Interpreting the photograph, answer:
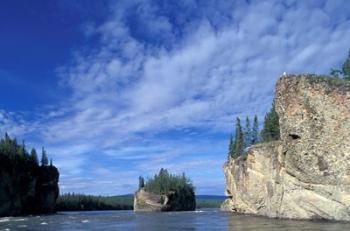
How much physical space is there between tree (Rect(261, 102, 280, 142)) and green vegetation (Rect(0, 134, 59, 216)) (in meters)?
76.7

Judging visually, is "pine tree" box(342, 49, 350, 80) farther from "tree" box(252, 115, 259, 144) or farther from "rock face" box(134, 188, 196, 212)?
"rock face" box(134, 188, 196, 212)

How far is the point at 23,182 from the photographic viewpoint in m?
163

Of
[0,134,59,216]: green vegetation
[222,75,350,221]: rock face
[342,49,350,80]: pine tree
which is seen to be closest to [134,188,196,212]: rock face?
[0,134,59,216]: green vegetation

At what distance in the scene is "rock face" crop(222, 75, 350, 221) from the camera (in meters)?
57.2

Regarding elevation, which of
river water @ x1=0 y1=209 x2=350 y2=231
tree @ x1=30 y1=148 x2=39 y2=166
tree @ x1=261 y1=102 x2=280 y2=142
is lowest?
river water @ x1=0 y1=209 x2=350 y2=231

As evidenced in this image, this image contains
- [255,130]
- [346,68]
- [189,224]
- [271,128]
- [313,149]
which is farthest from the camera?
[255,130]

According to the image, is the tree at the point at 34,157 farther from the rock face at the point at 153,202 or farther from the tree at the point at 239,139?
the tree at the point at 239,139

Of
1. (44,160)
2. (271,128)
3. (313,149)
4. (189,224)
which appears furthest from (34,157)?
(313,149)

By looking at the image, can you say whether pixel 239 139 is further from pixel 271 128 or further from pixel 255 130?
pixel 271 128

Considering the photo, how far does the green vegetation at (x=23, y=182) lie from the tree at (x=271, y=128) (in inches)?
3019

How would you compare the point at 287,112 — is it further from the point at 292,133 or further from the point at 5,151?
the point at 5,151

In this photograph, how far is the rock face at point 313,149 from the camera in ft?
188

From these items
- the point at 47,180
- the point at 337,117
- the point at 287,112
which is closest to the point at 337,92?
the point at 337,117

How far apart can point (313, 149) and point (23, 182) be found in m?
123
